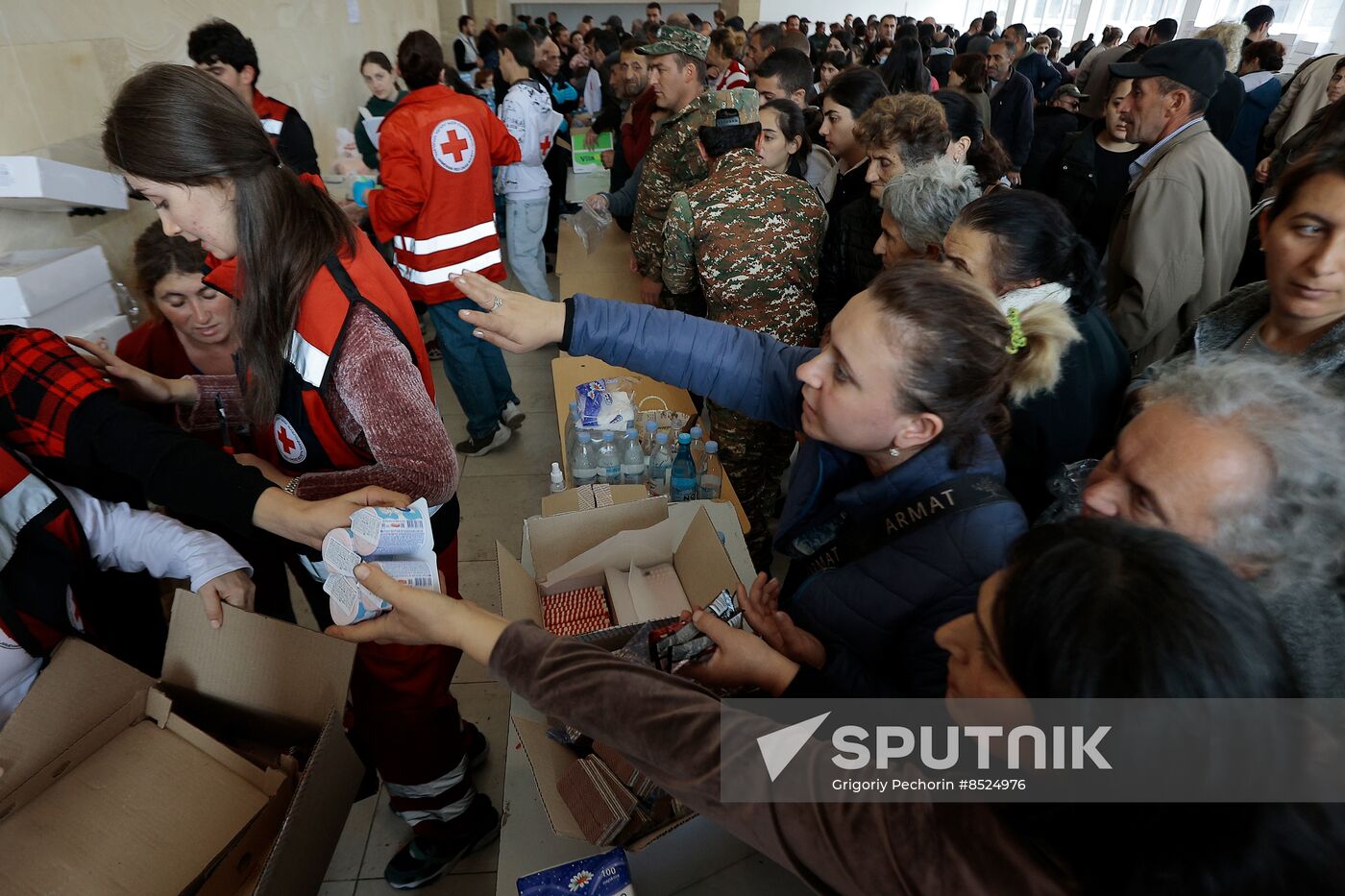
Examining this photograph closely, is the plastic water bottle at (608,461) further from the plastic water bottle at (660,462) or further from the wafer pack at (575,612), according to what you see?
the wafer pack at (575,612)

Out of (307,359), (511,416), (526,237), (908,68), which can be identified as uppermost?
(908,68)

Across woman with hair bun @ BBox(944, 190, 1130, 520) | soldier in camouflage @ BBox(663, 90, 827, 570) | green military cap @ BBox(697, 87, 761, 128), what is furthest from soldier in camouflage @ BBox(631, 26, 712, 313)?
woman with hair bun @ BBox(944, 190, 1130, 520)

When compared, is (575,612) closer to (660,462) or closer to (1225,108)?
(660,462)

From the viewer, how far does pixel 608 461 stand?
2.37 metres

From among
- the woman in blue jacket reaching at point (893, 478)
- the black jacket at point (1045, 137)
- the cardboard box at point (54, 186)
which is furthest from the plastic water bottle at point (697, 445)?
the black jacket at point (1045, 137)

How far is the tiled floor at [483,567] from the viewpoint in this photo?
195 cm

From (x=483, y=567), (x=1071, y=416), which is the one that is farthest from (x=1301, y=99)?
(x=483, y=567)

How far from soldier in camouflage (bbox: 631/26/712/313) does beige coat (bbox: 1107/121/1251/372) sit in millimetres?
1860

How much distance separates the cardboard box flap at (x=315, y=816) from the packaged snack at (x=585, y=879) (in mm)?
366

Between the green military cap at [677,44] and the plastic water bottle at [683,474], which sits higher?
the green military cap at [677,44]

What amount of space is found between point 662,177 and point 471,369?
1.38m

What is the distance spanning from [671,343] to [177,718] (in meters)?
1.18

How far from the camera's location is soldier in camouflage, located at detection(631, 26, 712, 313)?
3.35 meters

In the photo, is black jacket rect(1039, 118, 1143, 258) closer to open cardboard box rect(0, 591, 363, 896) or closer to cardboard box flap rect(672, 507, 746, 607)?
cardboard box flap rect(672, 507, 746, 607)
